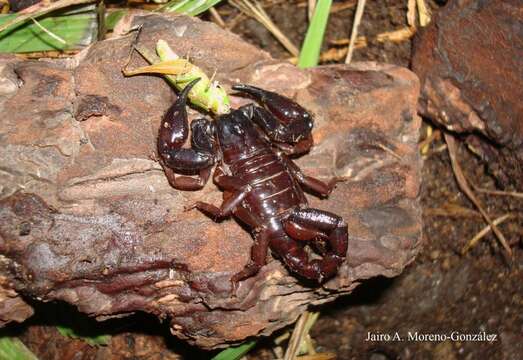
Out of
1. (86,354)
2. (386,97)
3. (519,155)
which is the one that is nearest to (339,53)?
(386,97)

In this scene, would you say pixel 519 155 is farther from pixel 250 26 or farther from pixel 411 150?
pixel 250 26

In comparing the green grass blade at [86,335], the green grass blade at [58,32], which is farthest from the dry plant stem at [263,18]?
the green grass blade at [86,335]

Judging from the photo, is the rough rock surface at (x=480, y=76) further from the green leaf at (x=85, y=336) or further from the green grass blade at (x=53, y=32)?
the green leaf at (x=85, y=336)

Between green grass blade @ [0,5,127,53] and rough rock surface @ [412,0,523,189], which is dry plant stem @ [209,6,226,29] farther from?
rough rock surface @ [412,0,523,189]

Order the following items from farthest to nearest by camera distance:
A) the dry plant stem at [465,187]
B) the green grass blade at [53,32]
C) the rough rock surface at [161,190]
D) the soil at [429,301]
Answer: the dry plant stem at [465,187] → the soil at [429,301] → the green grass blade at [53,32] → the rough rock surface at [161,190]

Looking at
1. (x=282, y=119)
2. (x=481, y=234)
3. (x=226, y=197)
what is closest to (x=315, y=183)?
(x=282, y=119)

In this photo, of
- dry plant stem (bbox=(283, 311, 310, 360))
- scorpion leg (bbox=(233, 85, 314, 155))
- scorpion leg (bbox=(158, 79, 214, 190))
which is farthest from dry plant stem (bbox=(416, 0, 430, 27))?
dry plant stem (bbox=(283, 311, 310, 360))
